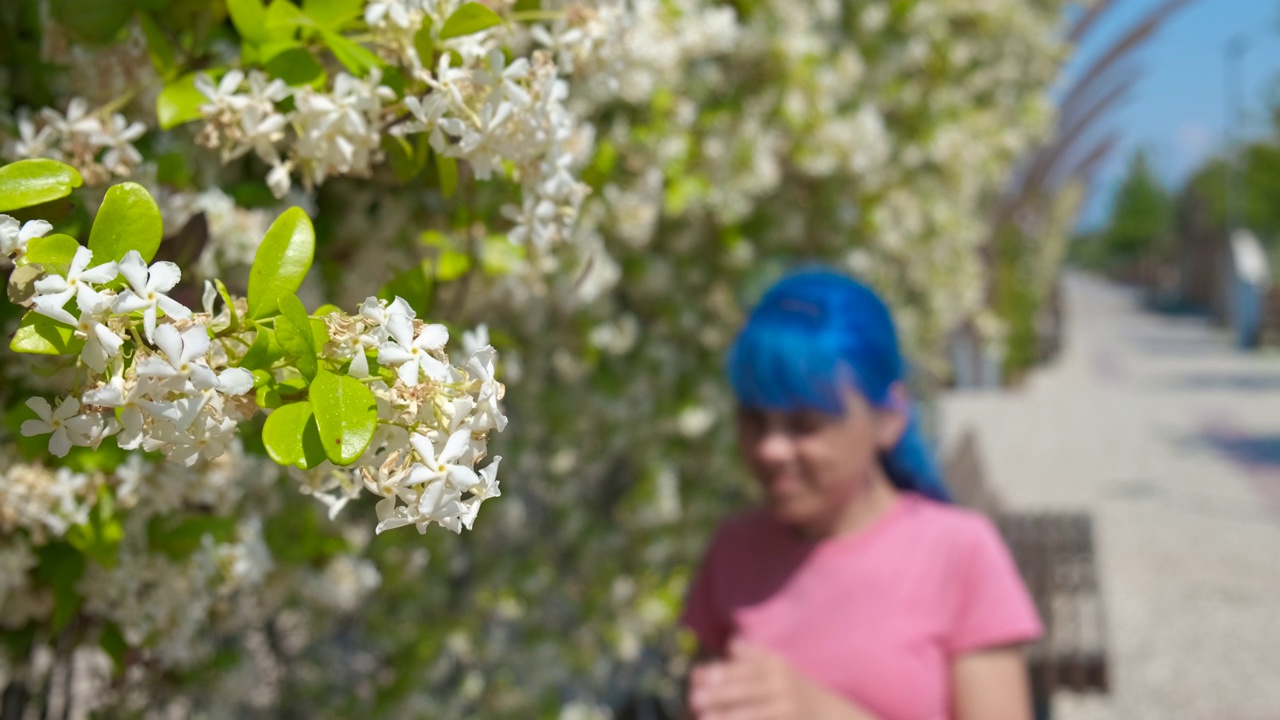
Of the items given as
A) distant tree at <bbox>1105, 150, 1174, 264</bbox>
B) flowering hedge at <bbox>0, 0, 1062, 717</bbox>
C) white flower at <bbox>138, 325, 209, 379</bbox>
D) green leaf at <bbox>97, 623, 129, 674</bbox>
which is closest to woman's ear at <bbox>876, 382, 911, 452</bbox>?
flowering hedge at <bbox>0, 0, 1062, 717</bbox>

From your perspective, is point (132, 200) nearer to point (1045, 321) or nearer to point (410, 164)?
point (410, 164)

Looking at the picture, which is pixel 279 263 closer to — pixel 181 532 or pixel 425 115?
pixel 425 115

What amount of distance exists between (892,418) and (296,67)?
1337 mm

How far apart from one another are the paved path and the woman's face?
11.8 feet

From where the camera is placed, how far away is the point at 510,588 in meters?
2.87

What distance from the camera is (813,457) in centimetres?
184

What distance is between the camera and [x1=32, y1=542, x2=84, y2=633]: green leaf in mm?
1238

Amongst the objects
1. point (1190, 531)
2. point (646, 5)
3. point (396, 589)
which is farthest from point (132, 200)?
point (1190, 531)

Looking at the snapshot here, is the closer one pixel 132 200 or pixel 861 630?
pixel 132 200

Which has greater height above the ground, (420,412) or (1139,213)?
(420,412)

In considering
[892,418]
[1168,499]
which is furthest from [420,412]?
[1168,499]

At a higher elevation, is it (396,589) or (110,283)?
(110,283)

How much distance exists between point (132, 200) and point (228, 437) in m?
0.16

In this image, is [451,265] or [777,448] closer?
[451,265]
